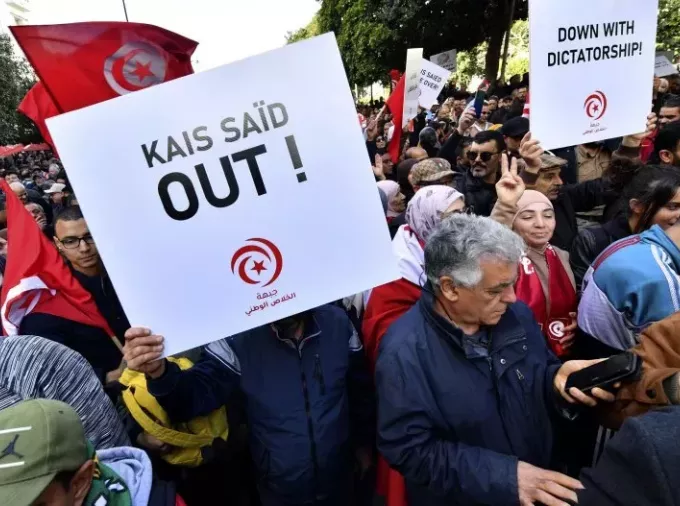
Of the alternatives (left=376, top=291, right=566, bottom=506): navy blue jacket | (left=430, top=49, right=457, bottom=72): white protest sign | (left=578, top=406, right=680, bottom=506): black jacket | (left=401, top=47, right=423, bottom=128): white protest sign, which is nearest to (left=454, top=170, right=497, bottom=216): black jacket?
(left=376, top=291, right=566, bottom=506): navy blue jacket

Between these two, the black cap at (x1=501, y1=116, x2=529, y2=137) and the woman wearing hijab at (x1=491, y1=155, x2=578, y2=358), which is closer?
the woman wearing hijab at (x1=491, y1=155, x2=578, y2=358)

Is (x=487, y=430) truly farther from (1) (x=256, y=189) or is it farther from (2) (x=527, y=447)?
(1) (x=256, y=189)

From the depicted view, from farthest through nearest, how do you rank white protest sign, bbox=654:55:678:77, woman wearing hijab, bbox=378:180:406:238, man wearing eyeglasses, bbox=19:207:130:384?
white protest sign, bbox=654:55:678:77
woman wearing hijab, bbox=378:180:406:238
man wearing eyeglasses, bbox=19:207:130:384

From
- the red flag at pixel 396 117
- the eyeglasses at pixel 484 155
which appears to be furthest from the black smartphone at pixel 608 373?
the red flag at pixel 396 117

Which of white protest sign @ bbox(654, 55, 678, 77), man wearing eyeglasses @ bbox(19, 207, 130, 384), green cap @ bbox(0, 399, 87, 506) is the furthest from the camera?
white protest sign @ bbox(654, 55, 678, 77)

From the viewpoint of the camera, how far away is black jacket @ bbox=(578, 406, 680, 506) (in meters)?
0.77

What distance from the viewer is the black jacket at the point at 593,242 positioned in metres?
2.51

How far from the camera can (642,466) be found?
2.61 feet

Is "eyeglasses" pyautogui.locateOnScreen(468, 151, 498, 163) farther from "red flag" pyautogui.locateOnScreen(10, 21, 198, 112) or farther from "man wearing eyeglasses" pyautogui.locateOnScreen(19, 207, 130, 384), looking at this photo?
"man wearing eyeglasses" pyautogui.locateOnScreen(19, 207, 130, 384)

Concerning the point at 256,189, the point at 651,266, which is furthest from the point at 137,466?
the point at 651,266

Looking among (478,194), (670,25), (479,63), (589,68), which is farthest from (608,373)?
(479,63)

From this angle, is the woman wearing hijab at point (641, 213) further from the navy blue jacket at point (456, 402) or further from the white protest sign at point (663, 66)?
the white protest sign at point (663, 66)

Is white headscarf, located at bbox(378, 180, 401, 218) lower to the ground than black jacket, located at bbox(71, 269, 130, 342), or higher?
lower

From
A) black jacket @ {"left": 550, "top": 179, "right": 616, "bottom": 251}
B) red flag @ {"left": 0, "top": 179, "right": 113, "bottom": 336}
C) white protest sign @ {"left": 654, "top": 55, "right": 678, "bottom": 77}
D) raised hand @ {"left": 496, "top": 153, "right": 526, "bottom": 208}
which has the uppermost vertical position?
red flag @ {"left": 0, "top": 179, "right": 113, "bottom": 336}
